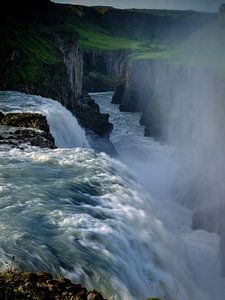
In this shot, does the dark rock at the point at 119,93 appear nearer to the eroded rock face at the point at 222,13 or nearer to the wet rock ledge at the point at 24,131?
the eroded rock face at the point at 222,13

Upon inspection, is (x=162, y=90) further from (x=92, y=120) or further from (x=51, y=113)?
(x=51, y=113)

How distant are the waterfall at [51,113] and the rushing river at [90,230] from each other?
11.9 metres

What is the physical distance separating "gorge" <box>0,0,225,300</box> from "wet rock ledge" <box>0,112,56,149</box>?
3.8 inches

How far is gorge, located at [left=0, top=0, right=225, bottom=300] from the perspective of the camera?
52.4 ft

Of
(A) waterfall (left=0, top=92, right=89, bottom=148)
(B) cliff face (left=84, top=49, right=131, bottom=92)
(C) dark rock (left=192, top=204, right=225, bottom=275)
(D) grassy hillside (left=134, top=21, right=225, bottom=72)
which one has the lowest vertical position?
(B) cliff face (left=84, top=49, right=131, bottom=92)

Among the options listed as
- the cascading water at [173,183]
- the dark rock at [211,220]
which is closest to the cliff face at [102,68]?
the cascading water at [173,183]

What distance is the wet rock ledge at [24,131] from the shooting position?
28.2 metres

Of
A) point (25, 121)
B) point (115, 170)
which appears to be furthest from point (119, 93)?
point (115, 170)

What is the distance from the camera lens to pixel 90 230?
17062mm

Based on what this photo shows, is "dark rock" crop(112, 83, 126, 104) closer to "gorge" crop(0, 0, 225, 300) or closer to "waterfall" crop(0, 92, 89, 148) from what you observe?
"gorge" crop(0, 0, 225, 300)

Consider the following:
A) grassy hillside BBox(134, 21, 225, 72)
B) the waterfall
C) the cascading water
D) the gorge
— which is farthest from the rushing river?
grassy hillside BBox(134, 21, 225, 72)

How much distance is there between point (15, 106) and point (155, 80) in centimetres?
6324

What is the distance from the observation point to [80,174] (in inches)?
931

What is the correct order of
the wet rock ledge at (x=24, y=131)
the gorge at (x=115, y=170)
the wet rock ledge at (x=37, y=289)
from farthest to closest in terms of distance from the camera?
the wet rock ledge at (x=24, y=131) → the gorge at (x=115, y=170) → the wet rock ledge at (x=37, y=289)
